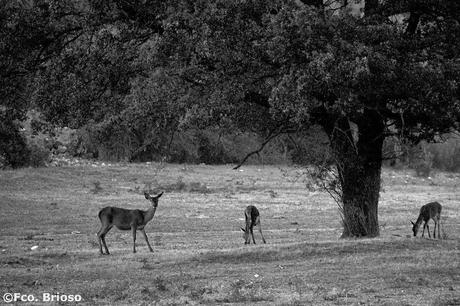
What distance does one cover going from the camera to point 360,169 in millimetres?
20672

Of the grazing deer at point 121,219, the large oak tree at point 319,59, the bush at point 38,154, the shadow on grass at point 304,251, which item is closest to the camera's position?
the large oak tree at point 319,59

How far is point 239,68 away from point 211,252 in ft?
13.7

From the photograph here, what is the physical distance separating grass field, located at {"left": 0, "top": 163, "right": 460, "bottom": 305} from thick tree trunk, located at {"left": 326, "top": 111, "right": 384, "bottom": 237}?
709 millimetres

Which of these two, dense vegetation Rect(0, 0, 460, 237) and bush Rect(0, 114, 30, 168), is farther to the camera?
bush Rect(0, 114, 30, 168)

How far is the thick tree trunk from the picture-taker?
20219 millimetres

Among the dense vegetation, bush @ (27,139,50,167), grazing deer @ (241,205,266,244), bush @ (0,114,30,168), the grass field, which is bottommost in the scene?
the grass field

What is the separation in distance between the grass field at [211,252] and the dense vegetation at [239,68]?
2.58 metres

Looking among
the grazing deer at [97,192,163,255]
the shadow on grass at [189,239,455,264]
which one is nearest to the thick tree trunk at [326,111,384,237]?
the shadow on grass at [189,239,455,264]

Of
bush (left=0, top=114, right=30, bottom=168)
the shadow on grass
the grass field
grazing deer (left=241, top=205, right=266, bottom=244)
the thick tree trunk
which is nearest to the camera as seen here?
the grass field

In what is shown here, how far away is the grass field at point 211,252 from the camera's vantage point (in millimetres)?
14625

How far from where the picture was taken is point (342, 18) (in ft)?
56.1

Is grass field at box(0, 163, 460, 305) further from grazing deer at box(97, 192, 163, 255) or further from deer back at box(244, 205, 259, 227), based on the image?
deer back at box(244, 205, 259, 227)

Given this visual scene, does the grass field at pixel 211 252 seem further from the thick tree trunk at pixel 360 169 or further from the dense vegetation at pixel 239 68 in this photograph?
the dense vegetation at pixel 239 68

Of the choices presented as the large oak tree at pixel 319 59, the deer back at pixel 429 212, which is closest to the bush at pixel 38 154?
the deer back at pixel 429 212
